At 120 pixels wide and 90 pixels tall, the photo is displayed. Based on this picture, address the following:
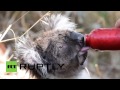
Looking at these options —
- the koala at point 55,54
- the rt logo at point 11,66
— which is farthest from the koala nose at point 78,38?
the rt logo at point 11,66

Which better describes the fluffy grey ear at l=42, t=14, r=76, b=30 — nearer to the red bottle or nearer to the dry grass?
the dry grass

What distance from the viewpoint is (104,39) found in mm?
2066

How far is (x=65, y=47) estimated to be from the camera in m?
2.16

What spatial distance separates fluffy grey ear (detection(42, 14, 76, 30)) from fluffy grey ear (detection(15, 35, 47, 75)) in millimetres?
110

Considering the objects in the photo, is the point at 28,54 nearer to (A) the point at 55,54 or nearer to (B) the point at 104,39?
(A) the point at 55,54

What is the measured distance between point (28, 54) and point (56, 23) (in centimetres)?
19

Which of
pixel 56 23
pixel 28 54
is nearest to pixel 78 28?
pixel 56 23

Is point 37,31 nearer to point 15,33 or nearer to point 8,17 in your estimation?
point 15,33

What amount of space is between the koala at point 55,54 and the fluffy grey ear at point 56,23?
33mm

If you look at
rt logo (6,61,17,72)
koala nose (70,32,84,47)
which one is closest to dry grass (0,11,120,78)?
rt logo (6,61,17,72)

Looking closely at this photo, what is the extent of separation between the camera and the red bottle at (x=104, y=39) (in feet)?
6.79

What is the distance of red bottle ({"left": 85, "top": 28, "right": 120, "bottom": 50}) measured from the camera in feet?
6.79

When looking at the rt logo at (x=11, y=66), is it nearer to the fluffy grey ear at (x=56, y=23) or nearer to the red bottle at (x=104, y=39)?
the fluffy grey ear at (x=56, y=23)
